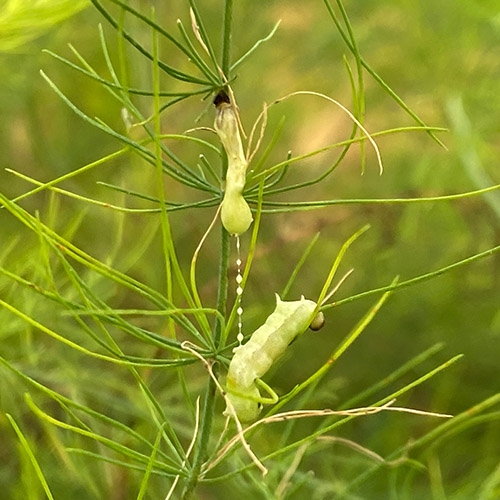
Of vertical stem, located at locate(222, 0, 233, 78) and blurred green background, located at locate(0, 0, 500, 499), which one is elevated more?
vertical stem, located at locate(222, 0, 233, 78)

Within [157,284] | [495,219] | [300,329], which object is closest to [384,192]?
[495,219]

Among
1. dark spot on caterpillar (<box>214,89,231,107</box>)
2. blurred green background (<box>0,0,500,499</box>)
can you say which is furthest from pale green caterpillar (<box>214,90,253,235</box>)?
blurred green background (<box>0,0,500,499</box>)

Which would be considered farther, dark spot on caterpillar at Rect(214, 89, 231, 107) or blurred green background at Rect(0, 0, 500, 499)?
blurred green background at Rect(0, 0, 500, 499)

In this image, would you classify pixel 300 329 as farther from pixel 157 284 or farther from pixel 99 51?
pixel 99 51

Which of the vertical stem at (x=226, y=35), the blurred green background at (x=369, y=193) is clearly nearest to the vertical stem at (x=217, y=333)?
the vertical stem at (x=226, y=35)

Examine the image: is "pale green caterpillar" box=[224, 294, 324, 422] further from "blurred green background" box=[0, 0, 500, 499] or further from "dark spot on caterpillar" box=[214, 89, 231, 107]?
"blurred green background" box=[0, 0, 500, 499]

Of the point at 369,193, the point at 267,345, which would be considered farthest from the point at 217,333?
the point at 369,193

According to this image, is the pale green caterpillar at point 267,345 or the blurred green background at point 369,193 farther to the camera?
the blurred green background at point 369,193

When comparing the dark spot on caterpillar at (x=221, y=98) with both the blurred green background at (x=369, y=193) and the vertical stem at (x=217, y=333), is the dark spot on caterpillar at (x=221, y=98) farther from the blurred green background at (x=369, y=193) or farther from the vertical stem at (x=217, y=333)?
the blurred green background at (x=369, y=193)
